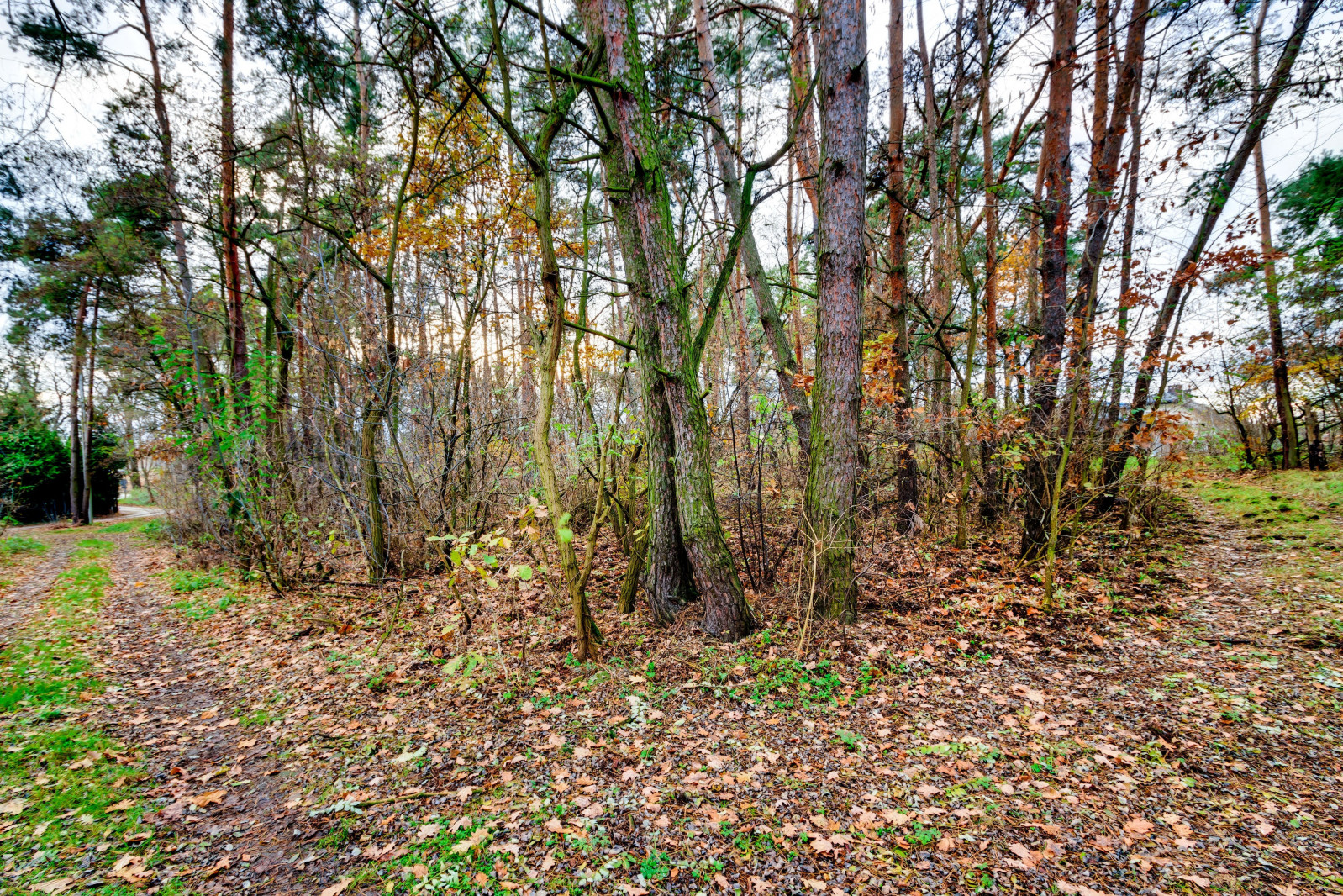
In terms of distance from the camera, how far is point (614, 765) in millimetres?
2895

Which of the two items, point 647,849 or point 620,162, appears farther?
point 620,162

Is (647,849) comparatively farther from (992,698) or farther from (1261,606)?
(1261,606)

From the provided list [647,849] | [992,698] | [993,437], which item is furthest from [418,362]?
[993,437]

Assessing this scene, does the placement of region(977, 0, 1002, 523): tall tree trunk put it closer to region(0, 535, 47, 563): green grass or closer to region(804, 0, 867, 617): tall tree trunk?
region(804, 0, 867, 617): tall tree trunk

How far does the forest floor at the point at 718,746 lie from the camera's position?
218 centimetres

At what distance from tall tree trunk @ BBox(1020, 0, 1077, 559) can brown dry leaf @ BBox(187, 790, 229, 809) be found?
6.77m

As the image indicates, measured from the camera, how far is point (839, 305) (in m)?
4.12

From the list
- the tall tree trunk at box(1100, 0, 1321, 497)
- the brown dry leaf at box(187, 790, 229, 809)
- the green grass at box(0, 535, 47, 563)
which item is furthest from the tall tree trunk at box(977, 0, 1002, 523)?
the green grass at box(0, 535, 47, 563)

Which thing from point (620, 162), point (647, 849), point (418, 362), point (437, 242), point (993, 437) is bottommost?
point (647, 849)

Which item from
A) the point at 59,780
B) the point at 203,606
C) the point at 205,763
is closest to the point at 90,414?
the point at 203,606

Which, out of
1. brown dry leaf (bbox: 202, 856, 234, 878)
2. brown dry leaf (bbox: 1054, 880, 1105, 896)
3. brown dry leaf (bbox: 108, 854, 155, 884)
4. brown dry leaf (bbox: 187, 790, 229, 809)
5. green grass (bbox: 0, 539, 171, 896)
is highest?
green grass (bbox: 0, 539, 171, 896)

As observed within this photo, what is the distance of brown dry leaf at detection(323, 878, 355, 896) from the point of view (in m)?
2.07

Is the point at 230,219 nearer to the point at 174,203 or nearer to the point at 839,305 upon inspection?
the point at 174,203

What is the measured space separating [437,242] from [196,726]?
675 centimetres
